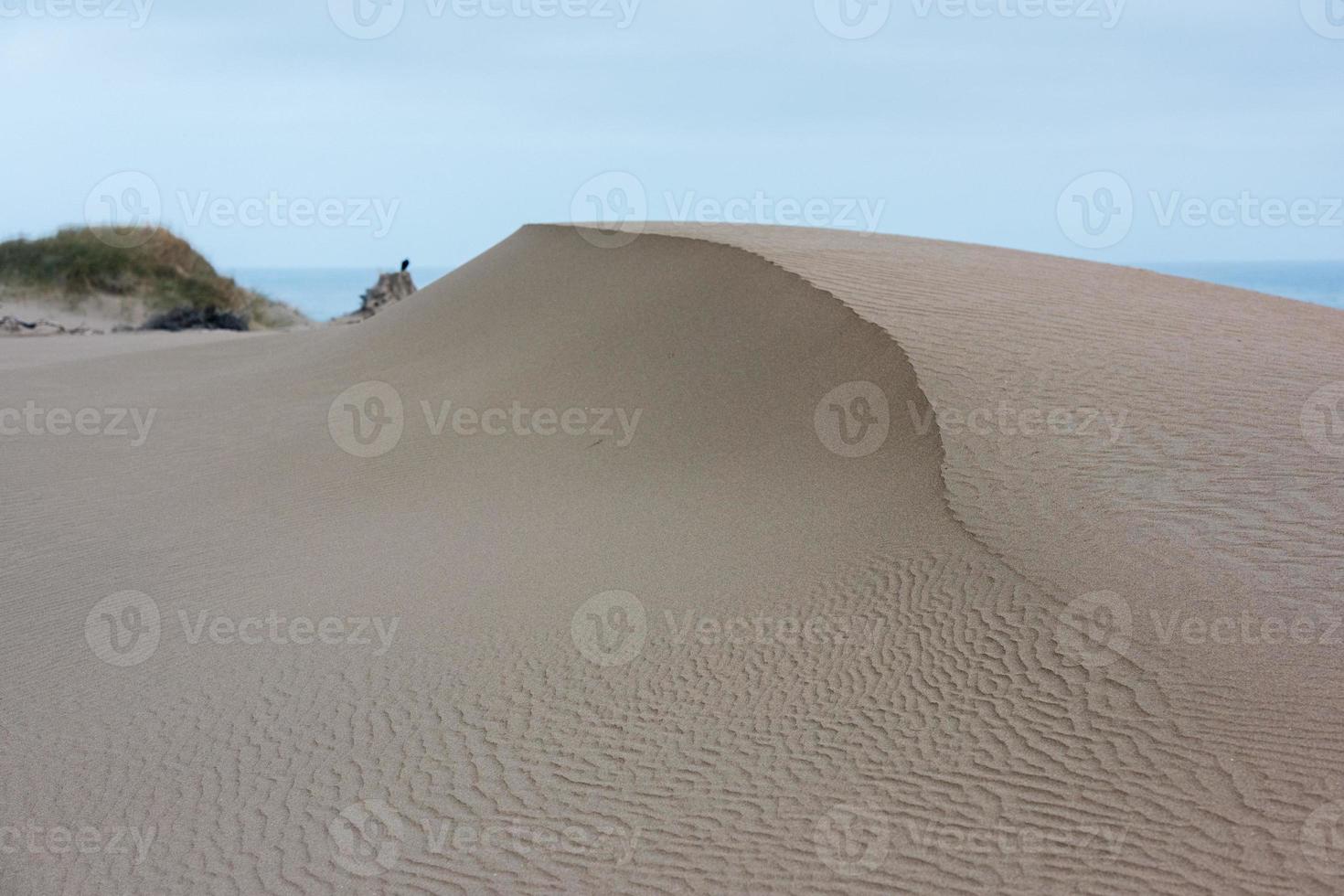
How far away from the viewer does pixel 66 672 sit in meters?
6.25

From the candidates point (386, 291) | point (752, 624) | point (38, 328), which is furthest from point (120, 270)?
point (752, 624)

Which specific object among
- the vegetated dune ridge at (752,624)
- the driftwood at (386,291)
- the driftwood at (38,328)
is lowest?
the vegetated dune ridge at (752,624)

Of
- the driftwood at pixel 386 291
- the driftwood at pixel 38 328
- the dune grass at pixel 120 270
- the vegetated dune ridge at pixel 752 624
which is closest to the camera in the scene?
the vegetated dune ridge at pixel 752 624

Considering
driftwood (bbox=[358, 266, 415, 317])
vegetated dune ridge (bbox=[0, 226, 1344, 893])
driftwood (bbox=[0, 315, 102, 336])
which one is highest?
driftwood (bbox=[358, 266, 415, 317])

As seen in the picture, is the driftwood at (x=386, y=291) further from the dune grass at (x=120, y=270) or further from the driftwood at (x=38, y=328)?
the driftwood at (x=38, y=328)

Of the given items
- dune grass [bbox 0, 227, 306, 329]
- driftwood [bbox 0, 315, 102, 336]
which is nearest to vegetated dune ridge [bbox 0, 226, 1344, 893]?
driftwood [bbox 0, 315, 102, 336]

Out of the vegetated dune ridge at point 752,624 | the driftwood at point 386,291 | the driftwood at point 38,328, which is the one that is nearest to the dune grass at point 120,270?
the driftwood at point 38,328

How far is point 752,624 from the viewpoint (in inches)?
228

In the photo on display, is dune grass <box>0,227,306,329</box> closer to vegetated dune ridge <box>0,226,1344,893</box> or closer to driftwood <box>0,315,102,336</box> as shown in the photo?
driftwood <box>0,315,102,336</box>

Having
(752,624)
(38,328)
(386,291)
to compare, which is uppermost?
(386,291)

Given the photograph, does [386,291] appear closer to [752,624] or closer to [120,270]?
[120,270]

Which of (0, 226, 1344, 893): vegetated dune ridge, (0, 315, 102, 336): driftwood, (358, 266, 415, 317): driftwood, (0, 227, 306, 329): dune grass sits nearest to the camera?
(0, 226, 1344, 893): vegetated dune ridge

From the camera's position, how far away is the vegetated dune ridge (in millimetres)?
4121

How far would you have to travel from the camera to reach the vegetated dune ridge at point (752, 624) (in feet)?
13.5
